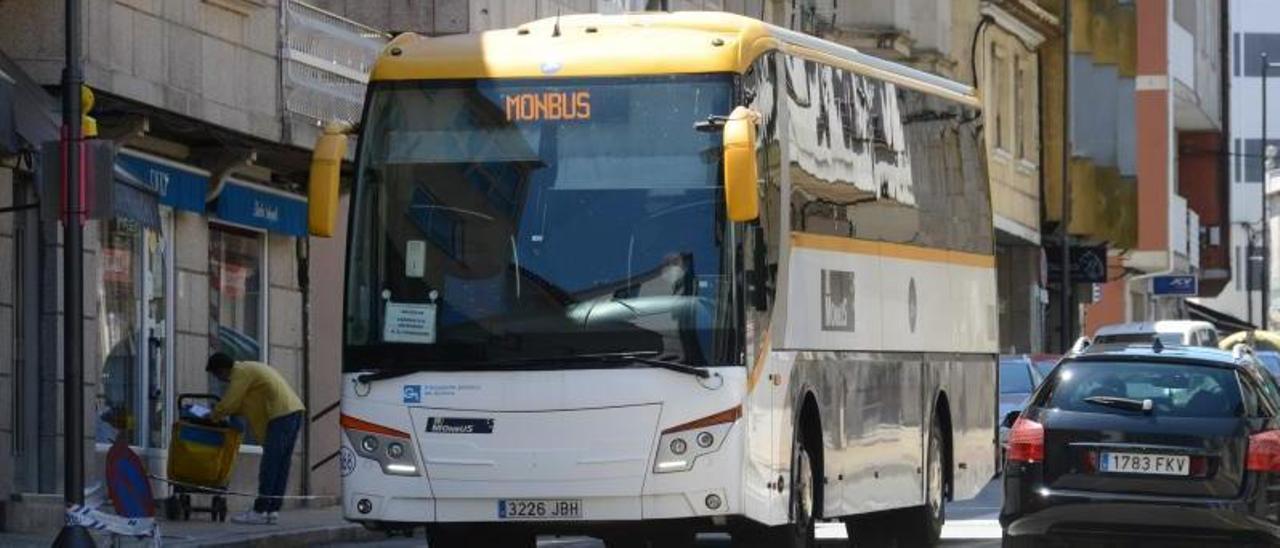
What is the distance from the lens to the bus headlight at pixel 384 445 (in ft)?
55.1

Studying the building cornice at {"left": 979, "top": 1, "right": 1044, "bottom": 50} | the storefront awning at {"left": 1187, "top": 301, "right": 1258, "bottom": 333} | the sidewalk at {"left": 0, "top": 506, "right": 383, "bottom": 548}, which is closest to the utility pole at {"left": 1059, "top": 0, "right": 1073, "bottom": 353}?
→ the building cornice at {"left": 979, "top": 1, "right": 1044, "bottom": 50}

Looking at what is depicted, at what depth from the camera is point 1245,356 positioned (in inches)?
733

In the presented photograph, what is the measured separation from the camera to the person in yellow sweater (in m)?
24.4

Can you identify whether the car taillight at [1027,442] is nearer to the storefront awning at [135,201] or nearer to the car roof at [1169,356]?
the car roof at [1169,356]

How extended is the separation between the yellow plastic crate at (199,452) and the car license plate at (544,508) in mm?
8130

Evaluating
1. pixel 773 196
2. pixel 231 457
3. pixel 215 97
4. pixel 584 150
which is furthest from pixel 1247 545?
pixel 215 97

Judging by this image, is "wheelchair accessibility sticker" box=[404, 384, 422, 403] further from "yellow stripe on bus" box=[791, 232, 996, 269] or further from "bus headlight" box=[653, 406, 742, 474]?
"yellow stripe on bus" box=[791, 232, 996, 269]

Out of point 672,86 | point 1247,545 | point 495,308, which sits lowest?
point 1247,545

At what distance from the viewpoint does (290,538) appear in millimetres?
23000

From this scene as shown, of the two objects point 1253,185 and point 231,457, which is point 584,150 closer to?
point 231,457

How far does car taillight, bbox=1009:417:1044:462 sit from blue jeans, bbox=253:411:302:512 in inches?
323

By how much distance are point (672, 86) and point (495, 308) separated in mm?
1581

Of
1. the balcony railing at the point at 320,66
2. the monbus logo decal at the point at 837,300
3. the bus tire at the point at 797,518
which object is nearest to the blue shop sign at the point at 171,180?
the balcony railing at the point at 320,66

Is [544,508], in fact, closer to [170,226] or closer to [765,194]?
[765,194]
